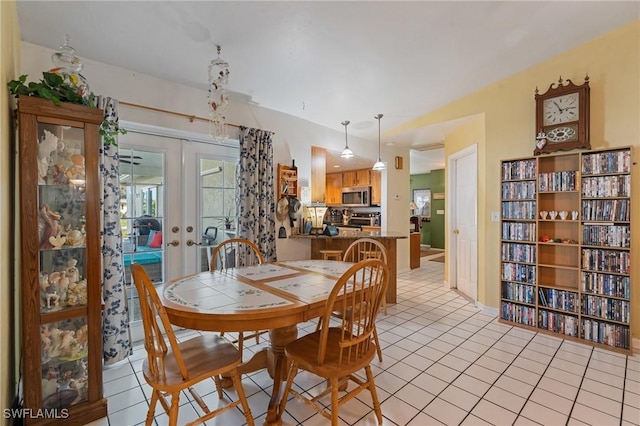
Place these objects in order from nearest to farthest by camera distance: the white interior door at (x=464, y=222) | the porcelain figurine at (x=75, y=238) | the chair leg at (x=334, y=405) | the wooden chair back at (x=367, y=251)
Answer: the chair leg at (x=334, y=405), the porcelain figurine at (x=75, y=238), the wooden chair back at (x=367, y=251), the white interior door at (x=464, y=222)

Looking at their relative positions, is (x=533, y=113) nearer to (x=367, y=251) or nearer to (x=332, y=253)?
(x=367, y=251)

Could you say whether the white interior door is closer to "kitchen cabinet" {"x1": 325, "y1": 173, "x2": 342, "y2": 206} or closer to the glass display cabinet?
"kitchen cabinet" {"x1": 325, "y1": 173, "x2": 342, "y2": 206}

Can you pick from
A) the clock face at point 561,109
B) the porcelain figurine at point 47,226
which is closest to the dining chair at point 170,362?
the porcelain figurine at point 47,226

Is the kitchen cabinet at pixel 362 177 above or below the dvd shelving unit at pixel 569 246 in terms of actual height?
above

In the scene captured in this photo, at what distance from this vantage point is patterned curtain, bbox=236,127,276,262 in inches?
130

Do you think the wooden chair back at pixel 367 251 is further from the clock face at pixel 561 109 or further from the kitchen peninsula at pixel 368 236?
the clock face at pixel 561 109

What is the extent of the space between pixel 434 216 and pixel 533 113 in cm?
594

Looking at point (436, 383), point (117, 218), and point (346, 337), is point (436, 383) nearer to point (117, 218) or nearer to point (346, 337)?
point (346, 337)

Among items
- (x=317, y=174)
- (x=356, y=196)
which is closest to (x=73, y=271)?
(x=317, y=174)

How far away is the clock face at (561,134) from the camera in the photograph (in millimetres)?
2863

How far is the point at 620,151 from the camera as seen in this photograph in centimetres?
256

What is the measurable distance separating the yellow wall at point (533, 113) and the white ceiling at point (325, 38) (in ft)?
0.59

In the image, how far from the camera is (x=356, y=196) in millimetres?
6863

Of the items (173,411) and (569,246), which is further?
(569,246)
